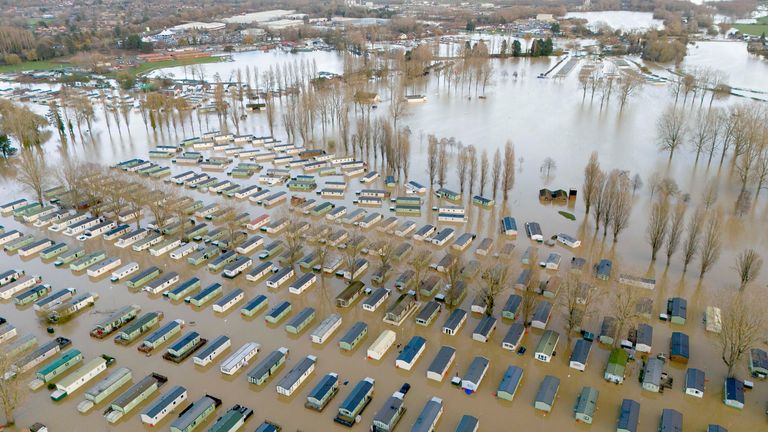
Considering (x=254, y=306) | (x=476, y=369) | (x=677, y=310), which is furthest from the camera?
(x=254, y=306)

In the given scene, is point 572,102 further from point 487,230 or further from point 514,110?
point 487,230

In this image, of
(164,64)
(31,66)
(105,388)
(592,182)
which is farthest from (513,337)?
(31,66)

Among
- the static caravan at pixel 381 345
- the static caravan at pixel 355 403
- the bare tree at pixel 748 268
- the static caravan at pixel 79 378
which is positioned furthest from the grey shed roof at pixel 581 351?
the static caravan at pixel 79 378

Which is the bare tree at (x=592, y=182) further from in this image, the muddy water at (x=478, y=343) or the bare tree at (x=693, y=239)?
the bare tree at (x=693, y=239)

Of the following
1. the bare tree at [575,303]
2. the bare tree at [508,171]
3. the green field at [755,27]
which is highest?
the green field at [755,27]

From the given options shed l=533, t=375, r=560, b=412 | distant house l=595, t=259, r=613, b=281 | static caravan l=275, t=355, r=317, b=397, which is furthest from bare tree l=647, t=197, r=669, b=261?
static caravan l=275, t=355, r=317, b=397

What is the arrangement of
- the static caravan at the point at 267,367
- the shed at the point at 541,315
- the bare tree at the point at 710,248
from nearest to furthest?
the static caravan at the point at 267,367 < the shed at the point at 541,315 < the bare tree at the point at 710,248

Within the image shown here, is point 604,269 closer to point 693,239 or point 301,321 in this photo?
point 693,239

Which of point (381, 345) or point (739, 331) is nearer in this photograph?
point (739, 331)
